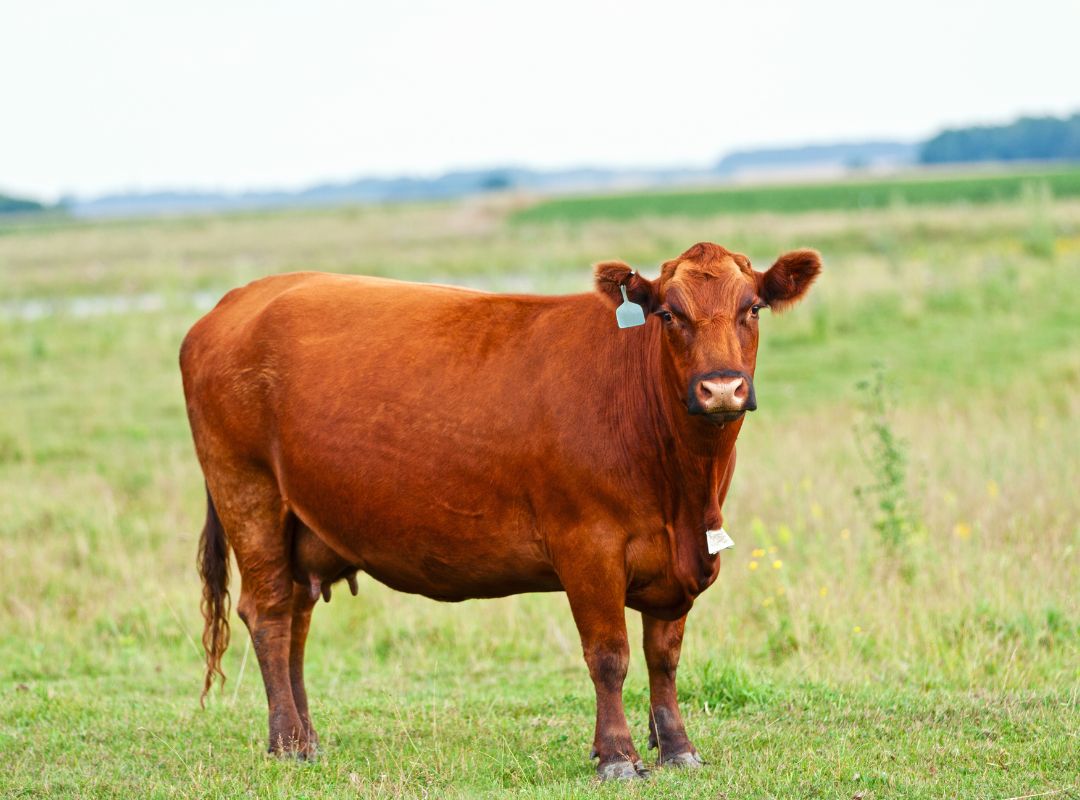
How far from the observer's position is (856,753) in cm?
552

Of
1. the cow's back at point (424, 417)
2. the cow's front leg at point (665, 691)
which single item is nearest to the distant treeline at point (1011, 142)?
the cow's back at point (424, 417)

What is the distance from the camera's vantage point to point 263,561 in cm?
639

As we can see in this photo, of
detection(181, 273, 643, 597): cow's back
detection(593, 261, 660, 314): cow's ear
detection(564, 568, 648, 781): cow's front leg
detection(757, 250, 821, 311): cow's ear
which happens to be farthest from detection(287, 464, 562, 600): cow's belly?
detection(757, 250, 821, 311): cow's ear

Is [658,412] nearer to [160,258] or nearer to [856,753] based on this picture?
[856,753]

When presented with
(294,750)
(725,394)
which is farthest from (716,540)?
(294,750)

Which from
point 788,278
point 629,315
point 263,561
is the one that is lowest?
point 263,561

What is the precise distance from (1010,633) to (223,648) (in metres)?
4.51

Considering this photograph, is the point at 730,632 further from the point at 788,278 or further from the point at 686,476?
the point at 788,278

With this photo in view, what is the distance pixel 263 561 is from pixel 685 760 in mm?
2316

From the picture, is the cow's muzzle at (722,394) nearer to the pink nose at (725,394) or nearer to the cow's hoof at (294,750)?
the pink nose at (725,394)

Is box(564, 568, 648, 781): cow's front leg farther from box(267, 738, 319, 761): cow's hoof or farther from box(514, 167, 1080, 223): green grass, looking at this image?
box(514, 167, 1080, 223): green grass

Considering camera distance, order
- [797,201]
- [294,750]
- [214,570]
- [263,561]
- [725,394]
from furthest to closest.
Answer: [797,201]
[214,570]
[263,561]
[294,750]
[725,394]

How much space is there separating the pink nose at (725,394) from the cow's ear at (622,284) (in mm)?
629

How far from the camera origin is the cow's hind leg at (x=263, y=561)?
6336 mm
